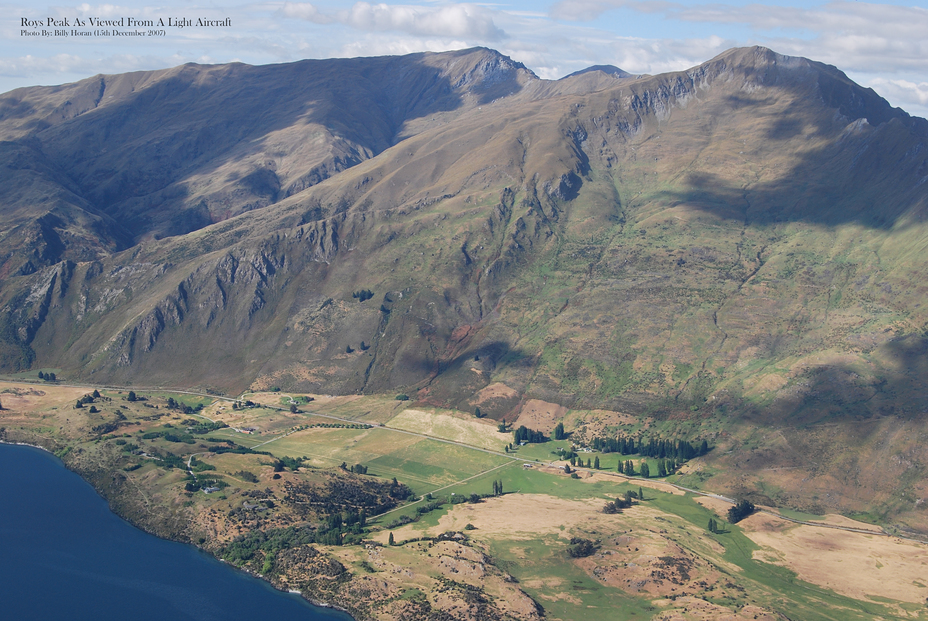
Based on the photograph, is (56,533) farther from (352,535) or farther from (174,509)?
(352,535)

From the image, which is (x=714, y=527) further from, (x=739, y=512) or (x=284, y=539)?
(x=284, y=539)

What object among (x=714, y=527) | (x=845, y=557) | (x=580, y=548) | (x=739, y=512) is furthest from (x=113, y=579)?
(x=845, y=557)

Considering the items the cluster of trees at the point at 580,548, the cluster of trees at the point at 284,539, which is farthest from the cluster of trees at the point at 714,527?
the cluster of trees at the point at 284,539

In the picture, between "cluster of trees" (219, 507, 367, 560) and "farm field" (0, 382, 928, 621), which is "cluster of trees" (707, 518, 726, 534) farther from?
"cluster of trees" (219, 507, 367, 560)

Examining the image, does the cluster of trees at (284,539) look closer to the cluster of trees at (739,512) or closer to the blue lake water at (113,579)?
the blue lake water at (113,579)

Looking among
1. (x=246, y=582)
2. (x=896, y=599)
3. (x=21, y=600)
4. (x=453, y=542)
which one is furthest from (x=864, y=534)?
(x=21, y=600)

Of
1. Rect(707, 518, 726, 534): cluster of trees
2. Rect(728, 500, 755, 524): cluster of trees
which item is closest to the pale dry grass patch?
Rect(728, 500, 755, 524): cluster of trees

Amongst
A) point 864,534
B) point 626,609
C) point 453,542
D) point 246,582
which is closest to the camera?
point 626,609
